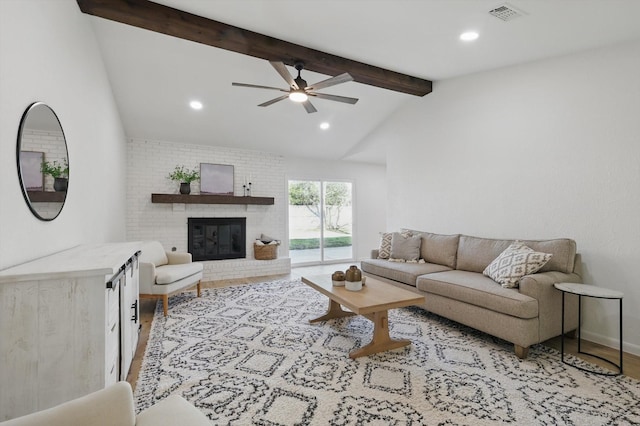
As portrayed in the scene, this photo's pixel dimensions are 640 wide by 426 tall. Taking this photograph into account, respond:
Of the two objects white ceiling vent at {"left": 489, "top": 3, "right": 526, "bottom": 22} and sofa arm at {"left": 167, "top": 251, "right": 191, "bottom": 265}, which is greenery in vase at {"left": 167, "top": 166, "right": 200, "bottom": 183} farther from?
white ceiling vent at {"left": 489, "top": 3, "right": 526, "bottom": 22}

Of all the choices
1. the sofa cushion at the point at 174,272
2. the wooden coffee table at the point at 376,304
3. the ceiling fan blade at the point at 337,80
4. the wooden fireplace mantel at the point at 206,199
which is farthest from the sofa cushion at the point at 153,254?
the ceiling fan blade at the point at 337,80

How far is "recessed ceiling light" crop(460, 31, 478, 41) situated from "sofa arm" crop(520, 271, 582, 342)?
2239mm

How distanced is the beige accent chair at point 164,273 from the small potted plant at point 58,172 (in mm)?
1550

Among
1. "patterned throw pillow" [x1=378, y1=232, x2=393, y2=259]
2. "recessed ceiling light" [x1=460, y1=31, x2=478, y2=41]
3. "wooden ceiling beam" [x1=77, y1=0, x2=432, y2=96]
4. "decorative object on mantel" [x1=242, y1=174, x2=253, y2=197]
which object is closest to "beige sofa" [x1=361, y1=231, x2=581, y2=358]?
"patterned throw pillow" [x1=378, y1=232, x2=393, y2=259]

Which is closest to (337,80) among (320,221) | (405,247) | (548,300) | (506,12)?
(506,12)

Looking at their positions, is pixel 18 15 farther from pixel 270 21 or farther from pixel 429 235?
pixel 429 235

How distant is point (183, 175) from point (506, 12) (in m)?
4.83

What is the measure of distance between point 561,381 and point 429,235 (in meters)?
2.33

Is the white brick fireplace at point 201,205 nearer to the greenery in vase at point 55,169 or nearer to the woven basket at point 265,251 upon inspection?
the woven basket at point 265,251

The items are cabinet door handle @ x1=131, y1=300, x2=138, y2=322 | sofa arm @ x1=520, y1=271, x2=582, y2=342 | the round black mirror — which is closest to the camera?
the round black mirror

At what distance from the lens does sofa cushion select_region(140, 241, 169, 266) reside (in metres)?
3.79

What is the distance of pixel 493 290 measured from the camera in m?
2.68

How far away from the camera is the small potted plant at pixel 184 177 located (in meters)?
5.24

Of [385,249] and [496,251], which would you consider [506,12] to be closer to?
[496,251]
